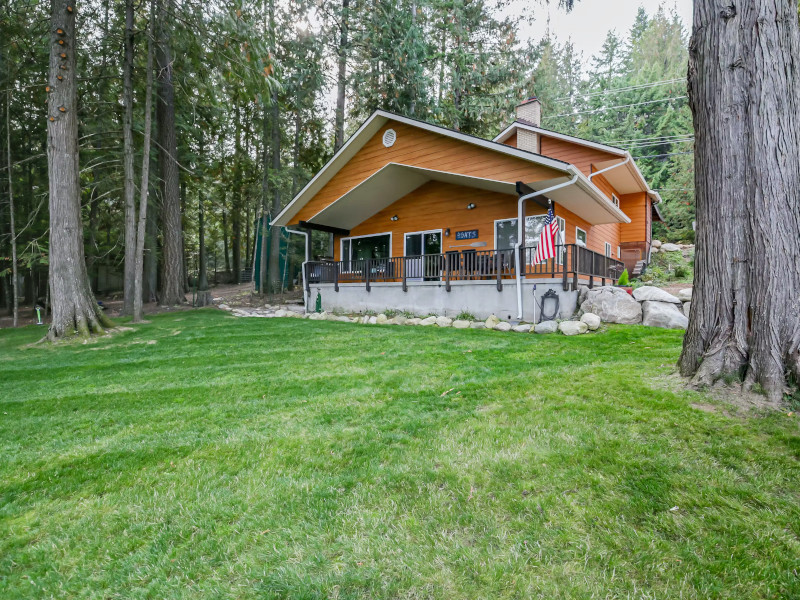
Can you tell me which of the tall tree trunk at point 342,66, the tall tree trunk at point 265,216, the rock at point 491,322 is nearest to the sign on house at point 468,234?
the rock at point 491,322

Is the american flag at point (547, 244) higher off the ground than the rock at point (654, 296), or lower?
higher

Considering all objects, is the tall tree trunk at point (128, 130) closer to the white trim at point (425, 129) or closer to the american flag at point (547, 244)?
the white trim at point (425, 129)

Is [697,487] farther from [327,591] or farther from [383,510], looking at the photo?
[327,591]

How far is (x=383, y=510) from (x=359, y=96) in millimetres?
Result: 18530

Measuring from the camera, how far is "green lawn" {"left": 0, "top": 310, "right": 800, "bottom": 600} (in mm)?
1509

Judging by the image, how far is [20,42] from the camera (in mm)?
11625

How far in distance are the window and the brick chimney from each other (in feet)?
20.4

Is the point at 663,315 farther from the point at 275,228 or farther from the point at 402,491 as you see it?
the point at 275,228

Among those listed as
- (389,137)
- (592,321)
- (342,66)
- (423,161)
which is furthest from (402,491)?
(342,66)

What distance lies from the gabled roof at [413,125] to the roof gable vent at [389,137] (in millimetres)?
291

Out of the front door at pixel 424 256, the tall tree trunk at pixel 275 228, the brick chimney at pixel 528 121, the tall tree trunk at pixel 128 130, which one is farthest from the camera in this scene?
the tall tree trunk at pixel 275 228

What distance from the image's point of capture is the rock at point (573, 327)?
7215 millimetres

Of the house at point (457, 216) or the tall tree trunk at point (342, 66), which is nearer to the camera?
the house at point (457, 216)

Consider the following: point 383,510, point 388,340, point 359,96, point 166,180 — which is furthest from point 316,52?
point 383,510
